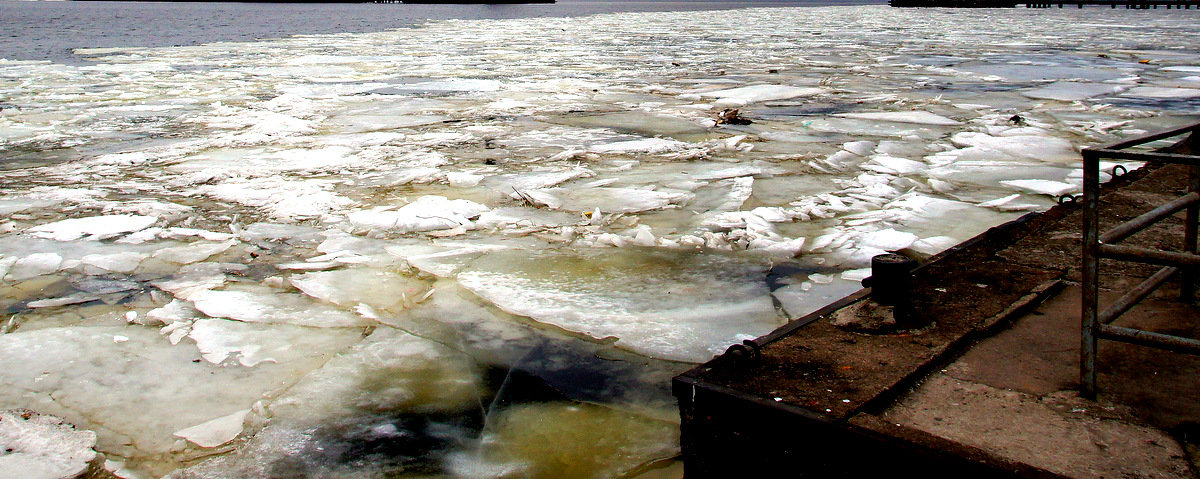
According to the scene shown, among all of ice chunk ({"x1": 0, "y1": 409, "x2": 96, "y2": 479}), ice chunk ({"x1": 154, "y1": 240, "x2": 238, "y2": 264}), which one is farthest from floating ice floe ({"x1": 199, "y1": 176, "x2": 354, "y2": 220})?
ice chunk ({"x1": 0, "y1": 409, "x2": 96, "y2": 479})

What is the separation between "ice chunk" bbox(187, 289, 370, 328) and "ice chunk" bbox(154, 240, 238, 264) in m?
0.34

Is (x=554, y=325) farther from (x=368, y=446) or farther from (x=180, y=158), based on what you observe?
(x=180, y=158)

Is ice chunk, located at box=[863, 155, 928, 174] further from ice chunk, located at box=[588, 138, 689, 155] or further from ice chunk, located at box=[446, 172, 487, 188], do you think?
ice chunk, located at box=[446, 172, 487, 188]

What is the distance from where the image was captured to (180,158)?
4.18 metres

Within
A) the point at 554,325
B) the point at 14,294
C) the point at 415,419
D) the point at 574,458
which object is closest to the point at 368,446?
the point at 415,419

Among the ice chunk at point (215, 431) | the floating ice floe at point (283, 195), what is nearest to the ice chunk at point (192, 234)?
the floating ice floe at point (283, 195)

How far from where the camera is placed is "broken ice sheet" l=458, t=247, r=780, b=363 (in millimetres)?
1965

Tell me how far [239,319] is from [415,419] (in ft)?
2.44

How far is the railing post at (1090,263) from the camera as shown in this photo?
1.19 metres

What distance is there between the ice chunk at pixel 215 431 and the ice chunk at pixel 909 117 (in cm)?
428

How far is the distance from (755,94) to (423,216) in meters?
4.09

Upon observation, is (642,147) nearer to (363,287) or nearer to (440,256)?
(440,256)

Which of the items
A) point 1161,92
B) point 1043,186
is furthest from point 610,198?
point 1161,92

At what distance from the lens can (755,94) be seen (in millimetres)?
6473
